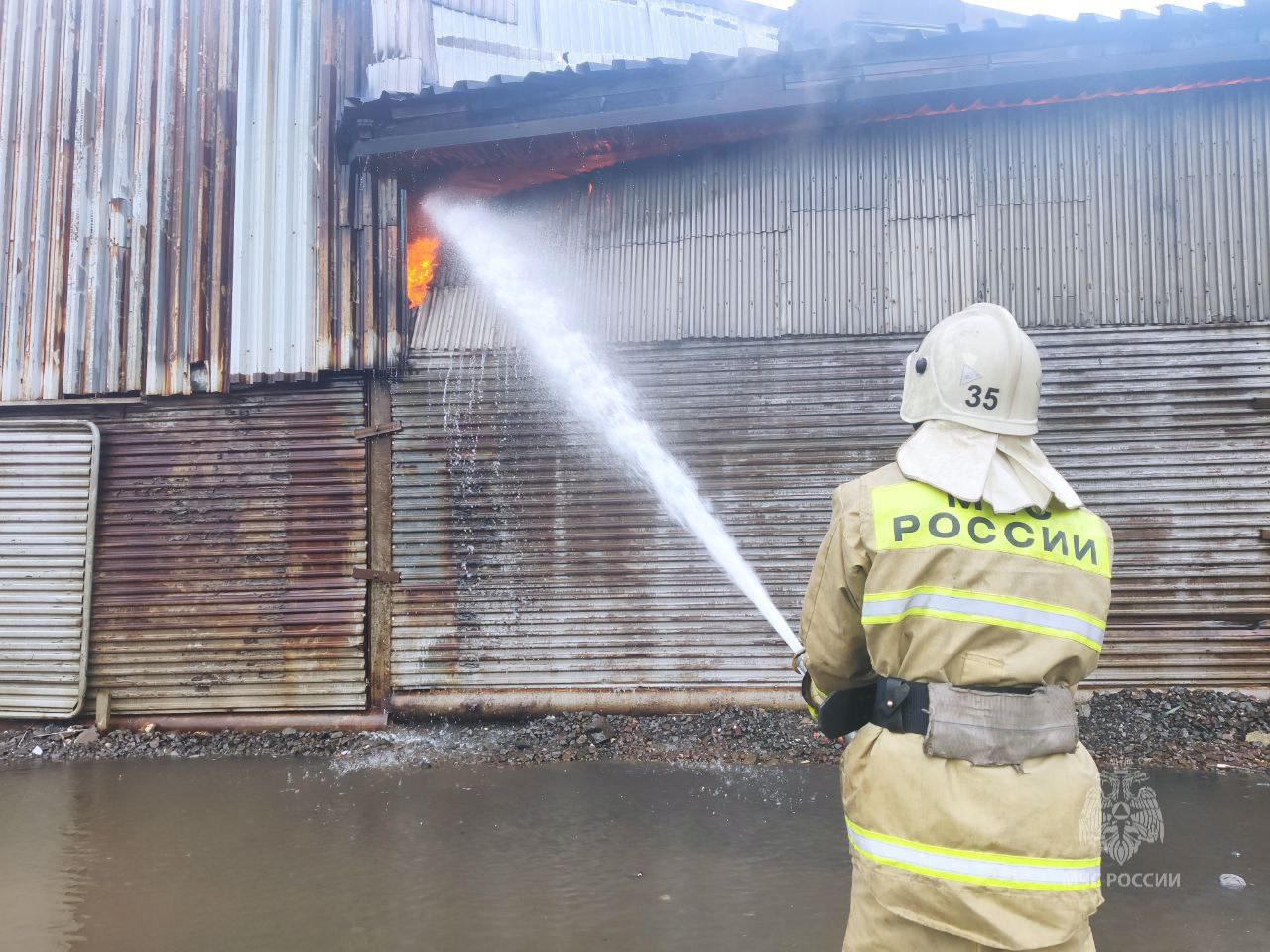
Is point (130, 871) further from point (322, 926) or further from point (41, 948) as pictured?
point (322, 926)

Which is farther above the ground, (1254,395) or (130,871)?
(1254,395)

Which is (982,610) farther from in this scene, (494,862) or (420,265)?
(420,265)

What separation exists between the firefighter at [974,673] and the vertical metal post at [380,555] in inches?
202

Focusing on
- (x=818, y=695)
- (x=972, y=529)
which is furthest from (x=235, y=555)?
(x=972, y=529)

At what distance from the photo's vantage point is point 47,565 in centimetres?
679

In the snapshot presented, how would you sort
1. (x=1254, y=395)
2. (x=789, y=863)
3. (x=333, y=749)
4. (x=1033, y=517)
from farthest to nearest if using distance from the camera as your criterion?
(x=333, y=749), (x=1254, y=395), (x=789, y=863), (x=1033, y=517)

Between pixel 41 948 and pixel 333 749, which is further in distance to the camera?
pixel 333 749

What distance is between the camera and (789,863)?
13.5 ft

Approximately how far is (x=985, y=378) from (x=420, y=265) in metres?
5.93

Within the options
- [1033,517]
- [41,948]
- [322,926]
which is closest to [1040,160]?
[1033,517]

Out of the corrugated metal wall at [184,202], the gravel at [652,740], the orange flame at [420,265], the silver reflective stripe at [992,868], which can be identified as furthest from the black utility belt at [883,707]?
the orange flame at [420,265]

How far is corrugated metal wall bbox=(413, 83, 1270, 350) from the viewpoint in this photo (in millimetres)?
5969

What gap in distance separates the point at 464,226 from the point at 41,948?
228 inches

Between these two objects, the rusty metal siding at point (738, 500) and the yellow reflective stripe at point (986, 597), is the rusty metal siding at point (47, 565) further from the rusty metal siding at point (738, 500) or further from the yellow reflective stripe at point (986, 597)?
the yellow reflective stripe at point (986, 597)
